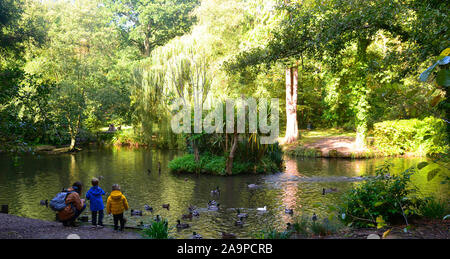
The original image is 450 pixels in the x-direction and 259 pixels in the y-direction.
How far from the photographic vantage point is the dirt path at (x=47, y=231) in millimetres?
7079

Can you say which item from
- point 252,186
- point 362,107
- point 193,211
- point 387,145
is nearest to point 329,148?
point 362,107

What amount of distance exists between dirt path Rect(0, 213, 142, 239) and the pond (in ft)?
4.46

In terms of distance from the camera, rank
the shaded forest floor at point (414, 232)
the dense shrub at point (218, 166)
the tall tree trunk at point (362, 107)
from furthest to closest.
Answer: the tall tree trunk at point (362, 107) → the dense shrub at point (218, 166) → the shaded forest floor at point (414, 232)

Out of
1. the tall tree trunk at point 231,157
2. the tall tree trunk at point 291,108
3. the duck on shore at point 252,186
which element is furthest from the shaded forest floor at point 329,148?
the duck on shore at point 252,186

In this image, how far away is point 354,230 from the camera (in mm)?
6512

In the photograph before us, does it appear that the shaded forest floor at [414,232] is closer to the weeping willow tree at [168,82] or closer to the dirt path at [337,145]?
the dirt path at [337,145]

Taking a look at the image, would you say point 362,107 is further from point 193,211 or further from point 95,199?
point 95,199

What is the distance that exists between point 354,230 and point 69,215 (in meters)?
5.87

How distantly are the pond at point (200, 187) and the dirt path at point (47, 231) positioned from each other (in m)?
1.36
